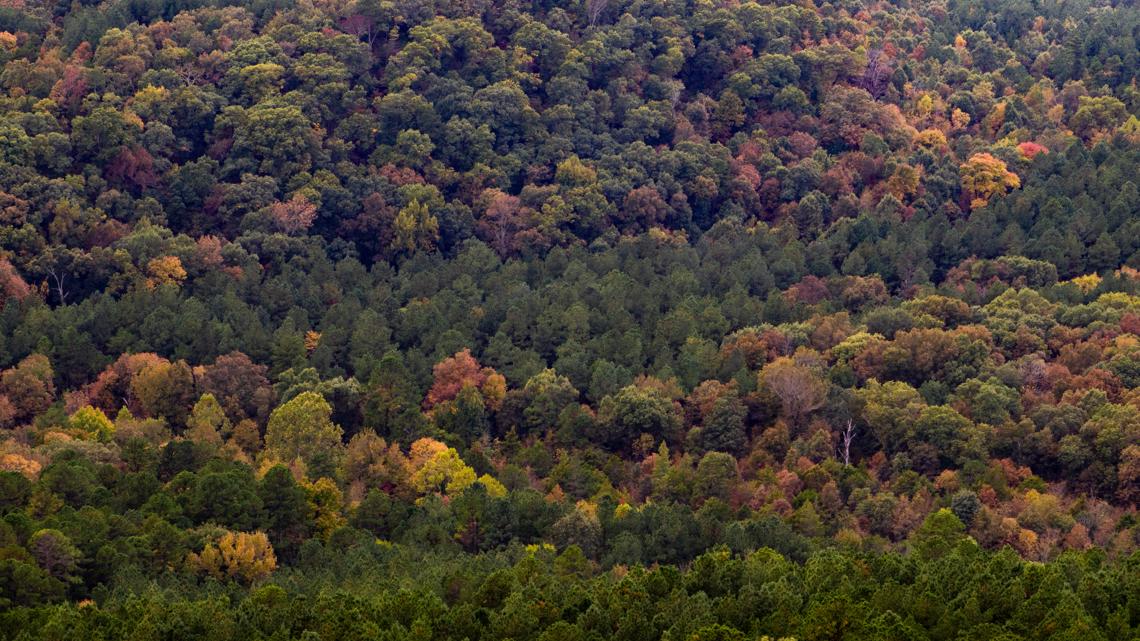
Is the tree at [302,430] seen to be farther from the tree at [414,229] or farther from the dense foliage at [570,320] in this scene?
the tree at [414,229]

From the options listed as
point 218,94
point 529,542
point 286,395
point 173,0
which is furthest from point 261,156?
point 529,542

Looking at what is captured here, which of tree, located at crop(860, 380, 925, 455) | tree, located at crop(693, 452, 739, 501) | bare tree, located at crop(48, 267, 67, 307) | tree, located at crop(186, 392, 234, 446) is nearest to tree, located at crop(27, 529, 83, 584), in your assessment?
tree, located at crop(186, 392, 234, 446)

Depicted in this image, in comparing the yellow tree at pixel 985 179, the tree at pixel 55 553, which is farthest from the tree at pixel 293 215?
the tree at pixel 55 553

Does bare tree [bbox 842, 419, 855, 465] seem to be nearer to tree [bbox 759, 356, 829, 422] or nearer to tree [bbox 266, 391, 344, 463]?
tree [bbox 759, 356, 829, 422]

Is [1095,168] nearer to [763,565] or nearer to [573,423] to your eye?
[573,423]

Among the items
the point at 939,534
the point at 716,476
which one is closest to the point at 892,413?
the point at 716,476
